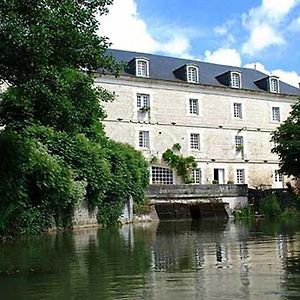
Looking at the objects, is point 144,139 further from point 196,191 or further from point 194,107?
point 196,191

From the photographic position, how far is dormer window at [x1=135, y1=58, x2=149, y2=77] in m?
41.3

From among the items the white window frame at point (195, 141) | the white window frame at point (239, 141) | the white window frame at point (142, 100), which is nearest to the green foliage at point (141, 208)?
the white window frame at point (142, 100)

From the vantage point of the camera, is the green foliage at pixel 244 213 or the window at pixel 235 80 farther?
the window at pixel 235 80

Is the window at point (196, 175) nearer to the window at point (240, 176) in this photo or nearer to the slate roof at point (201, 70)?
the window at point (240, 176)

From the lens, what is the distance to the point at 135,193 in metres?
30.1

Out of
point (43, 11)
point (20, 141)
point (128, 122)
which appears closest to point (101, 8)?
point (43, 11)

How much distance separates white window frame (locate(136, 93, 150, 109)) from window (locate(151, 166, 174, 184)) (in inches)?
176

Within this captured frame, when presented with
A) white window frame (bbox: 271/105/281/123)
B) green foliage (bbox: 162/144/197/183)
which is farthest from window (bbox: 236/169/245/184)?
white window frame (bbox: 271/105/281/123)

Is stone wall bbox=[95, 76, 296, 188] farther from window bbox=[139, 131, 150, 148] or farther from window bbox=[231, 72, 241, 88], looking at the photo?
window bbox=[231, 72, 241, 88]

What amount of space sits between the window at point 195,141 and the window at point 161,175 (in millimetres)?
3062

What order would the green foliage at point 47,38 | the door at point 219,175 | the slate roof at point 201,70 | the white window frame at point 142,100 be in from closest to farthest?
the green foliage at point 47,38 → the white window frame at point 142,100 → the slate roof at point 201,70 → the door at point 219,175

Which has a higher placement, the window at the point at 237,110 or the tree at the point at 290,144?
the window at the point at 237,110

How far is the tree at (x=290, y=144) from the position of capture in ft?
114

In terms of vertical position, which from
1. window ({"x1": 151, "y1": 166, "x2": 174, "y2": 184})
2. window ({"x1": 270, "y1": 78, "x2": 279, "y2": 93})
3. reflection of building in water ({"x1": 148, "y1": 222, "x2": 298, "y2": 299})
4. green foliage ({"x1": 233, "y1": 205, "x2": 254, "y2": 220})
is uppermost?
window ({"x1": 270, "y1": 78, "x2": 279, "y2": 93})
